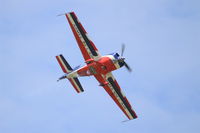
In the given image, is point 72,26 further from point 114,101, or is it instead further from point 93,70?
point 114,101

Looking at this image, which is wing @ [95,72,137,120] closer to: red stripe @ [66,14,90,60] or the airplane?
the airplane

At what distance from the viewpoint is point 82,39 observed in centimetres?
5759

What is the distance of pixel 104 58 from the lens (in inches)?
2224

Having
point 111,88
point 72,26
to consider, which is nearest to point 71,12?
point 72,26

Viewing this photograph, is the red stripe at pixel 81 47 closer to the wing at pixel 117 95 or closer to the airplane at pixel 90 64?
the airplane at pixel 90 64

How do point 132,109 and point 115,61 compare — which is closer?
point 115,61

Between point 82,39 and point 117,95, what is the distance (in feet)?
27.2

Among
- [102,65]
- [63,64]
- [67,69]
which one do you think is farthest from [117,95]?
[63,64]

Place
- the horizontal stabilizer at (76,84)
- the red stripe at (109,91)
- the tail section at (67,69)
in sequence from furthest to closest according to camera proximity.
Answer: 1. the tail section at (67,69)
2. the horizontal stabilizer at (76,84)
3. the red stripe at (109,91)

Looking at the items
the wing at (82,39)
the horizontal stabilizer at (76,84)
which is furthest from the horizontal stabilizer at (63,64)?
the wing at (82,39)

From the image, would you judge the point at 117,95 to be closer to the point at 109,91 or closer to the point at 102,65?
the point at 109,91

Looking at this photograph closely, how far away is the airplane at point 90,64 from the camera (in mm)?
56531

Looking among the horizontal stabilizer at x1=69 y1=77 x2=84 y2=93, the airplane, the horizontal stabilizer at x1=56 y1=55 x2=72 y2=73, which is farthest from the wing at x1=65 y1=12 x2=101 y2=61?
the horizontal stabilizer at x1=69 y1=77 x2=84 y2=93

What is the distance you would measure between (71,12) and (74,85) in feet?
27.7
